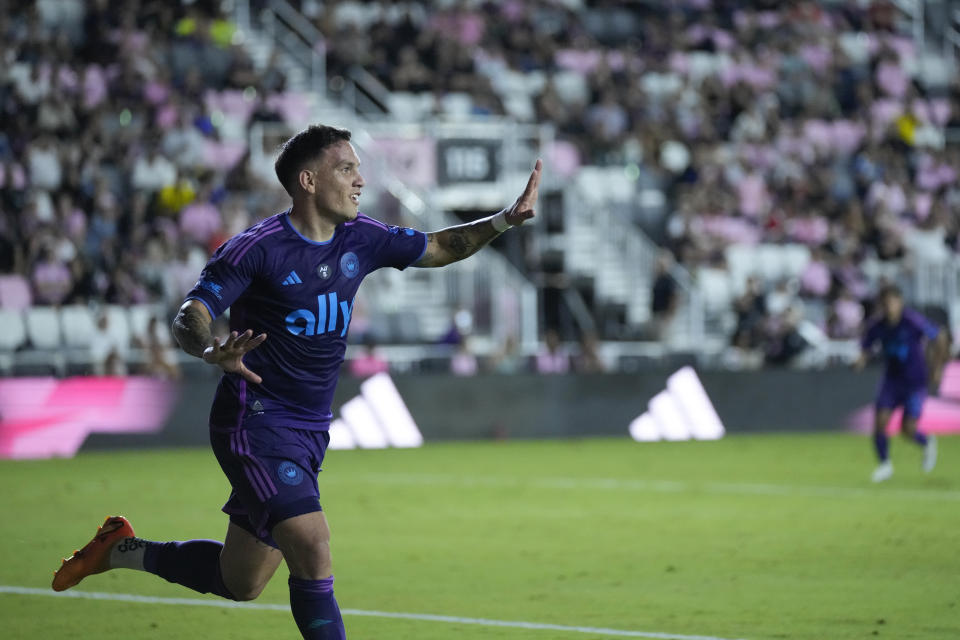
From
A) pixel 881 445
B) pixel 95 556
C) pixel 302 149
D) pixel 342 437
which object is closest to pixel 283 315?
pixel 302 149

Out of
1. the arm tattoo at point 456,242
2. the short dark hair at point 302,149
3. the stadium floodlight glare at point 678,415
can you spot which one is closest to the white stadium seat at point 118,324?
the stadium floodlight glare at point 678,415

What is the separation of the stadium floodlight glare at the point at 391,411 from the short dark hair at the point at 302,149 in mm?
14174

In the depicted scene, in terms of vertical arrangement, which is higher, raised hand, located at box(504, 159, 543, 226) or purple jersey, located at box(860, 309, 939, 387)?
raised hand, located at box(504, 159, 543, 226)

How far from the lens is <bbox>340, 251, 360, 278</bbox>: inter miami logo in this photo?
6.65 metres

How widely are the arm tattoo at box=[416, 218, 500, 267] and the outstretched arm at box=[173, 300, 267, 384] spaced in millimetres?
1227

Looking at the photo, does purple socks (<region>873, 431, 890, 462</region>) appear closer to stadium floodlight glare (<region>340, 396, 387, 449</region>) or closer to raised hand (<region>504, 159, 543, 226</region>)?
stadium floodlight glare (<region>340, 396, 387, 449</region>)

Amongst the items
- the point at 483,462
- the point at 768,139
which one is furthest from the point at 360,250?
the point at 768,139

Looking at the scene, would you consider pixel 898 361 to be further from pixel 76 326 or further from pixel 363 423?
pixel 76 326

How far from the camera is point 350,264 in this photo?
22.0 ft

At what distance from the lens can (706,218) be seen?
27031 mm

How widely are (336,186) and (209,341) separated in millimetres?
907

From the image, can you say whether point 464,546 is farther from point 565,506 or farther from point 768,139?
point 768,139

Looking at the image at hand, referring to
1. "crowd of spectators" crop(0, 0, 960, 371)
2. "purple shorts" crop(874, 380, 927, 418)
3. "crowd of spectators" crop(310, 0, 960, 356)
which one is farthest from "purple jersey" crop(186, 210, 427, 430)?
"crowd of spectators" crop(310, 0, 960, 356)

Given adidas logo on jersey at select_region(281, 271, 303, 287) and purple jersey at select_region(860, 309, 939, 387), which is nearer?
adidas logo on jersey at select_region(281, 271, 303, 287)
